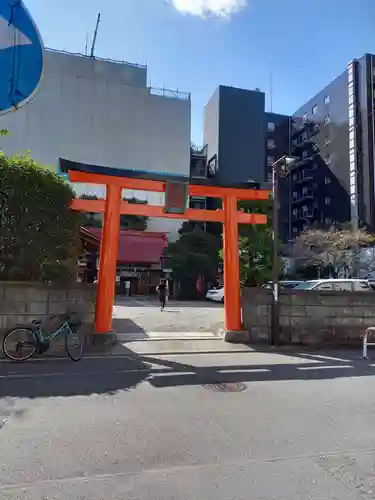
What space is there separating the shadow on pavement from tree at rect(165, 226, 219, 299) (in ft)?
78.6

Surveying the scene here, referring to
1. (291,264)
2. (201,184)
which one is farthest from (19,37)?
(291,264)

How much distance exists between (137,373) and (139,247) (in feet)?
84.9

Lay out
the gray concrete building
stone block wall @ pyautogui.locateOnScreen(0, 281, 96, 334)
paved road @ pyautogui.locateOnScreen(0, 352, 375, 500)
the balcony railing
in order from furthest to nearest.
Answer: the balcony railing < the gray concrete building < stone block wall @ pyautogui.locateOnScreen(0, 281, 96, 334) < paved road @ pyautogui.locateOnScreen(0, 352, 375, 500)

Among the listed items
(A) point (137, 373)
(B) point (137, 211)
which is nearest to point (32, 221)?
(B) point (137, 211)

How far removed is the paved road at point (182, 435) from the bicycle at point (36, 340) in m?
0.71

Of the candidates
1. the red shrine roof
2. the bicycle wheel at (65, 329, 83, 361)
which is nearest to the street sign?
the bicycle wheel at (65, 329, 83, 361)

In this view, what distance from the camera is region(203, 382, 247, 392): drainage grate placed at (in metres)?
6.55

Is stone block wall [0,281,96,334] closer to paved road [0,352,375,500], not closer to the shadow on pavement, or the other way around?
the shadow on pavement

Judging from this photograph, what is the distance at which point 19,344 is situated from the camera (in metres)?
8.52

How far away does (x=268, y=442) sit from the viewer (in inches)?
174

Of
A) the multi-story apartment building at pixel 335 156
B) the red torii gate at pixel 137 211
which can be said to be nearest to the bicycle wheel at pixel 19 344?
the red torii gate at pixel 137 211

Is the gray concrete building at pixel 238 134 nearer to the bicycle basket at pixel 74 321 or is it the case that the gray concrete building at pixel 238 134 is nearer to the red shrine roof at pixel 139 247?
the red shrine roof at pixel 139 247

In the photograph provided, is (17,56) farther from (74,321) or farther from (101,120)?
(101,120)

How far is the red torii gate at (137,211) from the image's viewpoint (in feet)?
34.5
